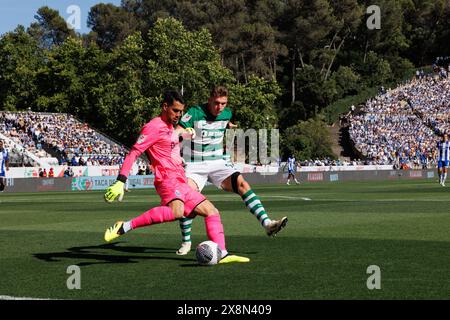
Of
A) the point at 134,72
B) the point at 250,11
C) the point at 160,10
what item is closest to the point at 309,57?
the point at 250,11

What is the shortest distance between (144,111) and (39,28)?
5186cm

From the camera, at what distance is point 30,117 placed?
224ft

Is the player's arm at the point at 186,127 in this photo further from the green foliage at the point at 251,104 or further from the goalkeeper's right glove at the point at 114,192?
the green foliage at the point at 251,104

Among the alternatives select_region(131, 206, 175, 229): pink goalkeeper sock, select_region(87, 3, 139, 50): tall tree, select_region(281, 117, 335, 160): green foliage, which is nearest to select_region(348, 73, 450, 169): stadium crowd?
select_region(281, 117, 335, 160): green foliage

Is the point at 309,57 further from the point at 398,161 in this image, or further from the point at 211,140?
the point at 211,140

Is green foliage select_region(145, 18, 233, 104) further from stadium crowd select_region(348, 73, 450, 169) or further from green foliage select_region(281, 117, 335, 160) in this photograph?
stadium crowd select_region(348, 73, 450, 169)

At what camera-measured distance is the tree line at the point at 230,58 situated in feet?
268

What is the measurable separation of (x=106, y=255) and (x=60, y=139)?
55014mm

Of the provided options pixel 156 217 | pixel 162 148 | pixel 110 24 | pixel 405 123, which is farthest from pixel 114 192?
pixel 110 24

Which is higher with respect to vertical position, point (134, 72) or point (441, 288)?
point (134, 72)

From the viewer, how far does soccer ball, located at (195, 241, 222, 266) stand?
1039 cm

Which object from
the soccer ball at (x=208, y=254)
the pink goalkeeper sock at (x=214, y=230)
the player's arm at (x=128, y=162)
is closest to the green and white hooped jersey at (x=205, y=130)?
the player's arm at (x=128, y=162)

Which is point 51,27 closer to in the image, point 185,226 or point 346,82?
point 346,82
